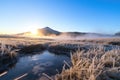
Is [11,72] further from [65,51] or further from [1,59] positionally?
[65,51]

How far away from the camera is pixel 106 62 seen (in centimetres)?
1467

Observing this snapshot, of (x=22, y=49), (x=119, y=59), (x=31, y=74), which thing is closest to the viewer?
(x=31, y=74)

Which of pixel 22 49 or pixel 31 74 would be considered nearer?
pixel 31 74

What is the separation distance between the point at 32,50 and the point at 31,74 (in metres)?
14.0

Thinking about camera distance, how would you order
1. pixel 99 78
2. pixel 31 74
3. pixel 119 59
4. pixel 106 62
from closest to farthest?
pixel 99 78 < pixel 31 74 < pixel 106 62 < pixel 119 59

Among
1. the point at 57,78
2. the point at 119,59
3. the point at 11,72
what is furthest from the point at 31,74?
the point at 119,59

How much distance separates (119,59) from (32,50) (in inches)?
543

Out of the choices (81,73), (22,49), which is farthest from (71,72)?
(22,49)

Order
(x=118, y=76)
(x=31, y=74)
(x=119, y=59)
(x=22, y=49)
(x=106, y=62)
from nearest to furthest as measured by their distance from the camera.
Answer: (x=118, y=76) < (x=31, y=74) < (x=106, y=62) < (x=119, y=59) < (x=22, y=49)

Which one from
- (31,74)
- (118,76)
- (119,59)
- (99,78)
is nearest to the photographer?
(99,78)

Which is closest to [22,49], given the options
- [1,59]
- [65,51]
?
[65,51]

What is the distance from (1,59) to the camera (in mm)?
17078

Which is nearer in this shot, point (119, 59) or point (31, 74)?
point (31, 74)

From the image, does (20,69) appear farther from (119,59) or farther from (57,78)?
(119,59)
